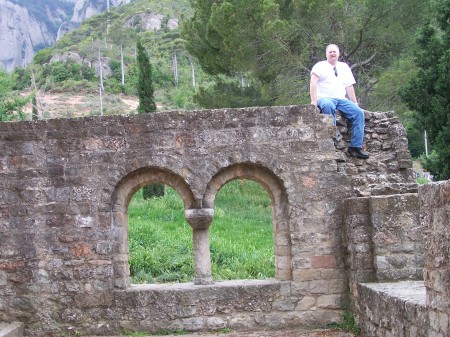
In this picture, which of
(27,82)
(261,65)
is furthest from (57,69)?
(261,65)

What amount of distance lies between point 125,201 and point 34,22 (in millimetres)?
102056

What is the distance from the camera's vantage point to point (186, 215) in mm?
7258

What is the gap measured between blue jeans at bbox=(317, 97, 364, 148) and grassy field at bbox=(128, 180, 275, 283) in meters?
3.26

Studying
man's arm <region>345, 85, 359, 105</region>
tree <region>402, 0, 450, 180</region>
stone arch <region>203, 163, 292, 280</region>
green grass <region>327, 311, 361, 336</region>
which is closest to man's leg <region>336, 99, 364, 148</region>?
man's arm <region>345, 85, 359, 105</region>

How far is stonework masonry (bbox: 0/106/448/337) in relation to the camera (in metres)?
7.07

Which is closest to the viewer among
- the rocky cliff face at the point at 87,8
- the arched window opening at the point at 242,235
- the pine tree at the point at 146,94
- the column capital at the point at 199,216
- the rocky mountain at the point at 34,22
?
the column capital at the point at 199,216

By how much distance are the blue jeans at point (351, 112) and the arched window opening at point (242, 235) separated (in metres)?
3.22

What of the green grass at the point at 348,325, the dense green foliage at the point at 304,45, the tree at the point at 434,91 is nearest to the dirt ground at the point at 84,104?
the dense green foliage at the point at 304,45

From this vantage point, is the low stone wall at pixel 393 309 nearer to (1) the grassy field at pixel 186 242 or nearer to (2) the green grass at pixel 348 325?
(2) the green grass at pixel 348 325

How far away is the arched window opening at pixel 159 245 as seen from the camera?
389 inches

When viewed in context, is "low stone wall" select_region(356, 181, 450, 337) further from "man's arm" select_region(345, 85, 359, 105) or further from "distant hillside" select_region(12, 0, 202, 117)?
"distant hillside" select_region(12, 0, 202, 117)

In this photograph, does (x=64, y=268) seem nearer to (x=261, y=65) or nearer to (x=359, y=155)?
(x=359, y=155)

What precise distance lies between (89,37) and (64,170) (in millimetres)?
60990

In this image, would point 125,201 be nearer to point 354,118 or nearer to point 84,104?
point 354,118
